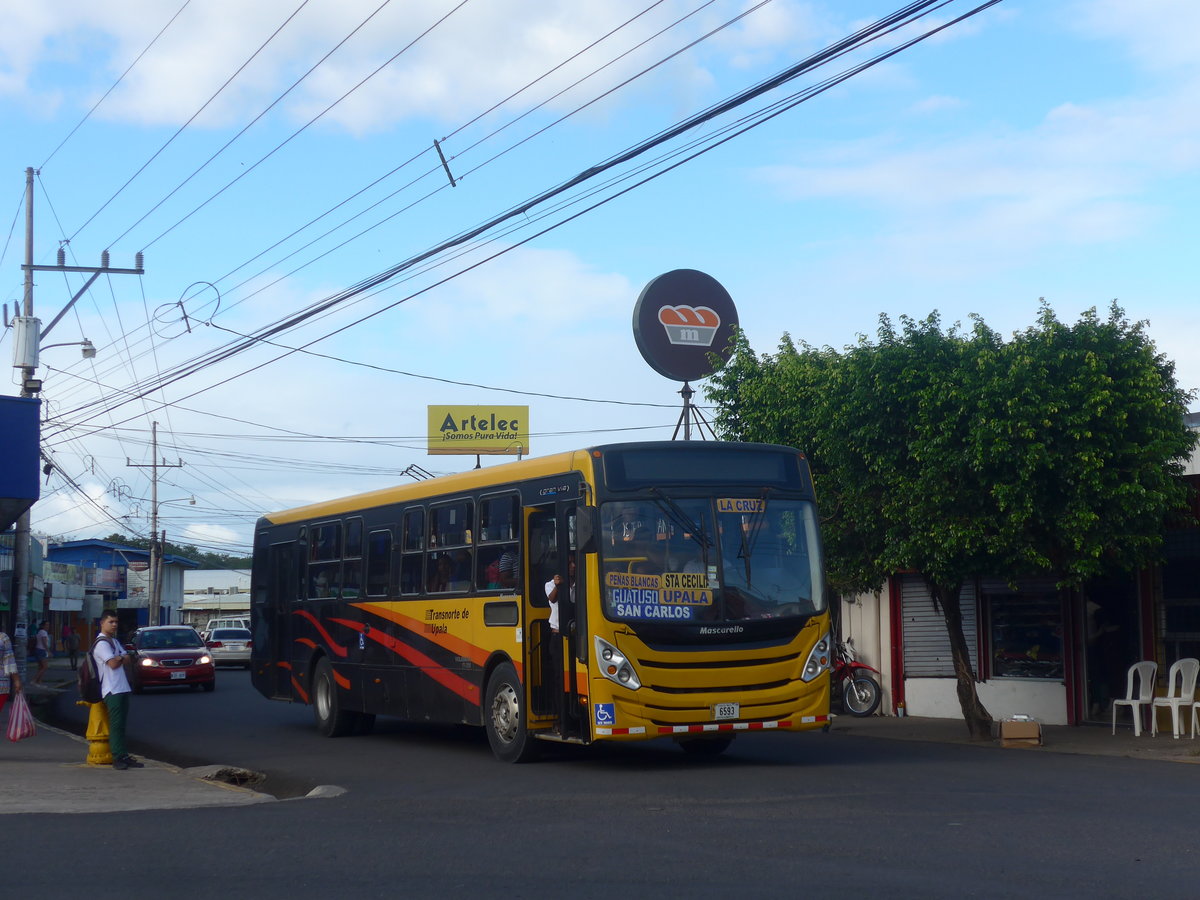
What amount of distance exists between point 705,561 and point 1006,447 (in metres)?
4.55

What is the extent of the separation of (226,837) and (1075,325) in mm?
11635

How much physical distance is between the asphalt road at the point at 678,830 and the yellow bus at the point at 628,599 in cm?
65

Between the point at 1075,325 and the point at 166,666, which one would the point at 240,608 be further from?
the point at 1075,325

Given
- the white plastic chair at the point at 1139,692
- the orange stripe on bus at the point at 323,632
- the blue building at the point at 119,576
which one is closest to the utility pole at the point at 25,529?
the orange stripe on bus at the point at 323,632

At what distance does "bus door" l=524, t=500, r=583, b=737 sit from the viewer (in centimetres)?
1359

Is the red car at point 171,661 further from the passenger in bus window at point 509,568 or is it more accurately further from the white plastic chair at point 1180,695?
the white plastic chair at point 1180,695

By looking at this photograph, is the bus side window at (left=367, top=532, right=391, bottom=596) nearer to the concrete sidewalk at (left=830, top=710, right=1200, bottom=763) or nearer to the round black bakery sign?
the round black bakery sign

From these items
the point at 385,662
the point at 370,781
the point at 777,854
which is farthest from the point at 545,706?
the point at 777,854

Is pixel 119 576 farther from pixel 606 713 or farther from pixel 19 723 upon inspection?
pixel 606 713

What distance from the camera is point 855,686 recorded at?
894 inches

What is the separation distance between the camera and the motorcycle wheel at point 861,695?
73.9 ft

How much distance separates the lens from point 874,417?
56.7 ft

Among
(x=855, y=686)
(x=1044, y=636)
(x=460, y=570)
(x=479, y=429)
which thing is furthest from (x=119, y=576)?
(x=460, y=570)

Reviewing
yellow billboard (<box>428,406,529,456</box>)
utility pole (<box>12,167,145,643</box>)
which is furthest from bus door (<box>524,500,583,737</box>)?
yellow billboard (<box>428,406,529,456</box>)
